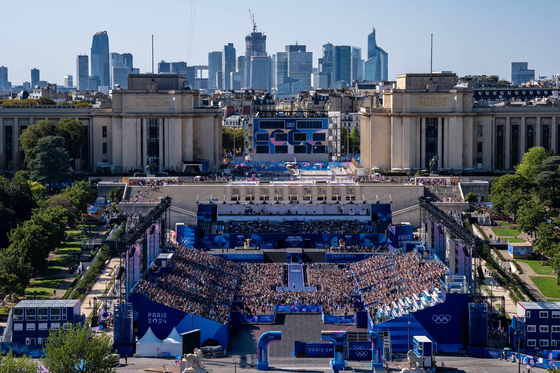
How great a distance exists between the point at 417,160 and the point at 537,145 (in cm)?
1796

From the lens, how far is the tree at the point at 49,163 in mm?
94938

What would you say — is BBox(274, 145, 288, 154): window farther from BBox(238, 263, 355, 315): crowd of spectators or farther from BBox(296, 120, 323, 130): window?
BBox(238, 263, 355, 315): crowd of spectators

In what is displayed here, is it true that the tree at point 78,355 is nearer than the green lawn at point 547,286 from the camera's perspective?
Yes

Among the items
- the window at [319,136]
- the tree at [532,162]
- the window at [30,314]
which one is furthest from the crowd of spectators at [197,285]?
the window at [319,136]

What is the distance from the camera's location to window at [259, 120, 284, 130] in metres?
110

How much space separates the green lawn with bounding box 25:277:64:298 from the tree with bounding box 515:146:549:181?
193ft

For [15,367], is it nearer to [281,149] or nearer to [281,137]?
[281,149]

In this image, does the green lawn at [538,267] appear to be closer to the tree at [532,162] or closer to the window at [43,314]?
the tree at [532,162]

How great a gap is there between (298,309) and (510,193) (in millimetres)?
37481

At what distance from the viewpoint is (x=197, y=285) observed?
A: 176ft

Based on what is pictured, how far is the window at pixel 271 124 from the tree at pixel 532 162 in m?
32.6

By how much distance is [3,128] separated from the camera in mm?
111812

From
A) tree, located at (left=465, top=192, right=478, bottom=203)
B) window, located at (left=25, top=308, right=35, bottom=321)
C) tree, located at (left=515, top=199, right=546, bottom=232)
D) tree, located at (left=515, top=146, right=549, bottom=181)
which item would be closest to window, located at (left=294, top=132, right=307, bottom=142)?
tree, located at (left=515, top=146, right=549, bottom=181)

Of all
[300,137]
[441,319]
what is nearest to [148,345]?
[441,319]
